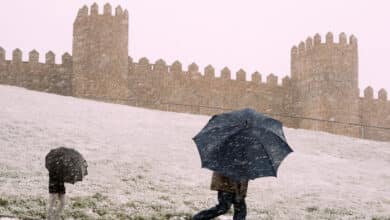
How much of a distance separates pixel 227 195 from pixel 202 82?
23.3 metres

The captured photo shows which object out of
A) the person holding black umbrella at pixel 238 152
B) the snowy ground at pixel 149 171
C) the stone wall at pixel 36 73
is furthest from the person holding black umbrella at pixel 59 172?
the stone wall at pixel 36 73

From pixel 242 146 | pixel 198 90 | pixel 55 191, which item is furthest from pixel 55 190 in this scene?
pixel 198 90

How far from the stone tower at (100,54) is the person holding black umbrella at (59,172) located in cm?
1961

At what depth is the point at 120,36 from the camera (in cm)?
3030

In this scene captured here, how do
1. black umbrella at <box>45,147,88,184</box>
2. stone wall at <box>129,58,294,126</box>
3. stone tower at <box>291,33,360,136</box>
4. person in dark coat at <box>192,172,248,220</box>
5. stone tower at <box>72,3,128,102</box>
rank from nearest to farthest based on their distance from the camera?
person in dark coat at <box>192,172,248,220</box> → black umbrella at <box>45,147,88,184</box> → stone tower at <box>72,3,128,102</box> → stone wall at <box>129,58,294,126</box> → stone tower at <box>291,33,360,136</box>

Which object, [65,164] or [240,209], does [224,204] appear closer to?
[240,209]

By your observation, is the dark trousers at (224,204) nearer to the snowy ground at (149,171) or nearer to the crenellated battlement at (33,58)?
the snowy ground at (149,171)

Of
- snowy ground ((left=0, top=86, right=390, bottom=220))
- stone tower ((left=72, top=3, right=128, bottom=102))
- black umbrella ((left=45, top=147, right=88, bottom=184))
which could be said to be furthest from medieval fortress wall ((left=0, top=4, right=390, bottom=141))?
black umbrella ((left=45, top=147, right=88, bottom=184))

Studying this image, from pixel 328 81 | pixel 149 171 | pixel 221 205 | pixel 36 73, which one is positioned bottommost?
pixel 149 171

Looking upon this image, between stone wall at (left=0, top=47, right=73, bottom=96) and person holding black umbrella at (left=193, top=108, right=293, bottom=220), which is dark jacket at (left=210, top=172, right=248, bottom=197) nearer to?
person holding black umbrella at (left=193, top=108, right=293, bottom=220)

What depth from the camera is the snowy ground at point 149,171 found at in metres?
11.7

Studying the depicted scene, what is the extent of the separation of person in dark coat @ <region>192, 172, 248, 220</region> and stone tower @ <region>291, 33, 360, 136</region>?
75.8 ft

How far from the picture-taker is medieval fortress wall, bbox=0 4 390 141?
2959 centimetres

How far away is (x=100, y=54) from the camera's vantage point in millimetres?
29719
